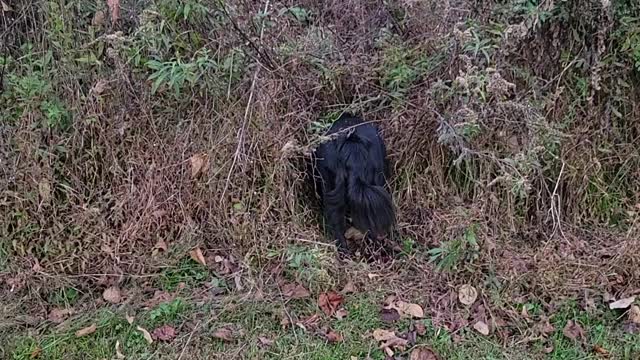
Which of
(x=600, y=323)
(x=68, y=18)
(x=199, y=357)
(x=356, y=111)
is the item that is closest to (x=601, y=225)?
(x=600, y=323)

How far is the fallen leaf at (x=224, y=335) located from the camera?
8.74ft

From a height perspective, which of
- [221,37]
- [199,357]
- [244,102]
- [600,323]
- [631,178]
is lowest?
[199,357]

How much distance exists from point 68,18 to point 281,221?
4.73 ft

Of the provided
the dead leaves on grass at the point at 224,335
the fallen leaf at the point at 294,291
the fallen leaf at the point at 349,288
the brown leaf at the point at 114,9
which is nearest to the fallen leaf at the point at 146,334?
the dead leaves on grass at the point at 224,335

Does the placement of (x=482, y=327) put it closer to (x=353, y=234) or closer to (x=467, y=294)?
(x=467, y=294)

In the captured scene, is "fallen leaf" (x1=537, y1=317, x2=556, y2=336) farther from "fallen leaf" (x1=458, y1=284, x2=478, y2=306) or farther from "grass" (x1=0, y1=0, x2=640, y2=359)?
"fallen leaf" (x1=458, y1=284, x2=478, y2=306)

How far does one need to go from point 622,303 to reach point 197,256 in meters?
1.87

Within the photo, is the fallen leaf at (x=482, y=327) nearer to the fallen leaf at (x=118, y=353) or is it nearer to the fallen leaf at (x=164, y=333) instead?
the fallen leaf at (x=164, y=333)

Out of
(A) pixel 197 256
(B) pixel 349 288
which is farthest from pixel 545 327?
(A) pixel 197 256

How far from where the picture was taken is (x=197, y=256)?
3.04 m

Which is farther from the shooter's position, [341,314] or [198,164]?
[198,164]

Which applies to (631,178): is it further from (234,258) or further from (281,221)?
(234,258)

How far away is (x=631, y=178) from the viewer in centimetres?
328

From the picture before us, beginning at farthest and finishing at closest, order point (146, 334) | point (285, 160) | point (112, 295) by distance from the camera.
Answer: point (285, 160) < point (112, 295) < point (146, 334)
